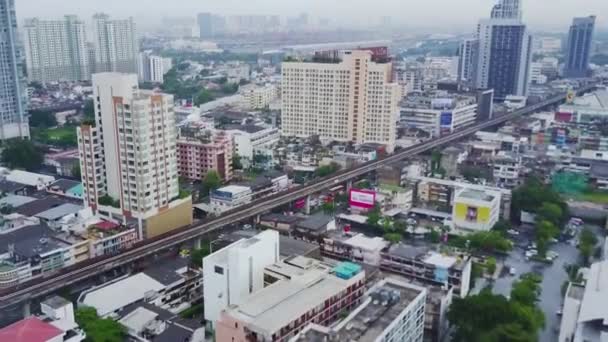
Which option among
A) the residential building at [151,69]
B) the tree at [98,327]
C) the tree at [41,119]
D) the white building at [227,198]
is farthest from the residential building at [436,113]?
the residential building at [151,69]

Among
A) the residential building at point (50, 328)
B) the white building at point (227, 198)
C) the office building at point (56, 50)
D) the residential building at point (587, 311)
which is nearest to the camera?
the residential building at point (50, 328)

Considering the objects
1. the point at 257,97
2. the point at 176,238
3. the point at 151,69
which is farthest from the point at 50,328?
the point at 151,69

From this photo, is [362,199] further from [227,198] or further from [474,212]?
[227,198]

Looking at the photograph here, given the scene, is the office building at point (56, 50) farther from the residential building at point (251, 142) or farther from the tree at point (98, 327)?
the tree at point (98, 327)

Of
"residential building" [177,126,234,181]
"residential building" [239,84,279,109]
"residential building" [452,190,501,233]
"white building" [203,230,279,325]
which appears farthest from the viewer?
"residential building" [239,84,279,109]

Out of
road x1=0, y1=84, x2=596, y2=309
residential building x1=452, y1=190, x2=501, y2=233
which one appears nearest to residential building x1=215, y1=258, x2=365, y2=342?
road x1=0, y1=84, x2=596, y2=309

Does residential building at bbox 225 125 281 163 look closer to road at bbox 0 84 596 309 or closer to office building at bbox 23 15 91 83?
road at bbox 0 84 596 309
